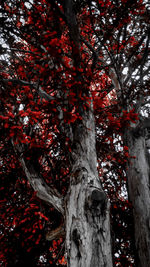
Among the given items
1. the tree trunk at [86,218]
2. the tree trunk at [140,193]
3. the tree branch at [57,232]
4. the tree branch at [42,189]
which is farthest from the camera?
the tree trunk at [140,193]

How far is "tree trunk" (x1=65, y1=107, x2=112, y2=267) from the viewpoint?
1878 mm

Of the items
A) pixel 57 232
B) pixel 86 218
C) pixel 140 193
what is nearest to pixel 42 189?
pixel 57 232

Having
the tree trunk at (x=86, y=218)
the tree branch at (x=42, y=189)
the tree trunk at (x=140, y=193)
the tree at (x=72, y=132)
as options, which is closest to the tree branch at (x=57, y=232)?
the tree at (x=72, y=132)

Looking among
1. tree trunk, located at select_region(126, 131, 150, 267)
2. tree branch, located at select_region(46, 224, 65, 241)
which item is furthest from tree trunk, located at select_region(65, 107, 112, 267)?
tree trunk, located at select_region(126, 131, 150, 267)

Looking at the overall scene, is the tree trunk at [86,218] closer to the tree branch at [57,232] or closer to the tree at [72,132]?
the tree at [72,132]

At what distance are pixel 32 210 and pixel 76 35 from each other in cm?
566

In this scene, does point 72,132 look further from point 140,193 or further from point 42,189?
point 140,193

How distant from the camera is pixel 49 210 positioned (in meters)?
5.58

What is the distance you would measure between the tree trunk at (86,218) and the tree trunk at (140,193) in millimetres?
1556

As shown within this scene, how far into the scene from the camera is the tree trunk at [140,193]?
305 centimetres

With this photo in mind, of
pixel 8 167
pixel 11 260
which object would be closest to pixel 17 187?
pixel 8 167

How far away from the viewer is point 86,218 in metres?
2.06

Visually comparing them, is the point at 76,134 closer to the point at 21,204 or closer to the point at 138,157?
the point at 138,157

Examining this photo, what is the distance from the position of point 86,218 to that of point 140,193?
201cm
